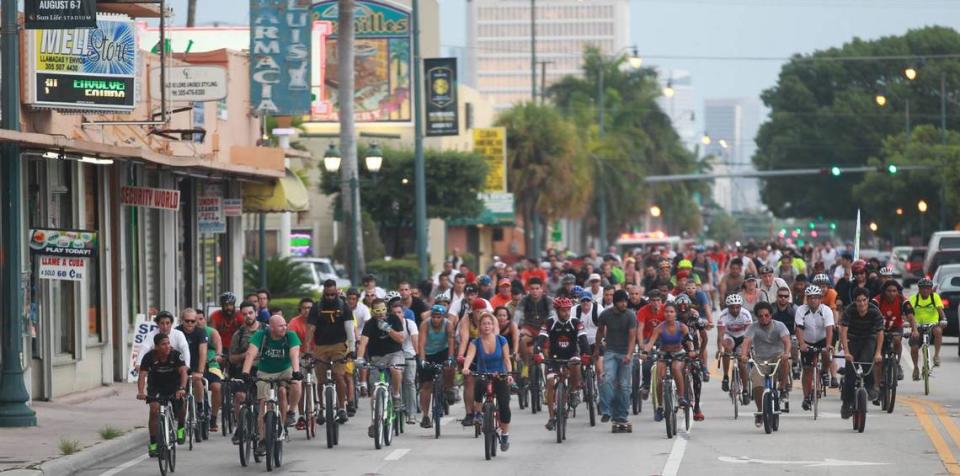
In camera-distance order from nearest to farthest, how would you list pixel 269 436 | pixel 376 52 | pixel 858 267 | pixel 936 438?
1. pixel 269 436
2. pixel 936 438
3. pixel 858 267
4. pixel 376 52

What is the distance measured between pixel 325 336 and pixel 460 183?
4086 cm

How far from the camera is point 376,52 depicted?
55844 millimetres

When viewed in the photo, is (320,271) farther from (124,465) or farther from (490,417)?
(490,417)

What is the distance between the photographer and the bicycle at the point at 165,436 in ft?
55.3

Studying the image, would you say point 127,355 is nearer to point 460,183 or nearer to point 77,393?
point 77,393

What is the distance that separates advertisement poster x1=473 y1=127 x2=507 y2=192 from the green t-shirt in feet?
154

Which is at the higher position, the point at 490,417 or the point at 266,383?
the point at 266,383

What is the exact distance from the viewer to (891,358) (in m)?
22.0

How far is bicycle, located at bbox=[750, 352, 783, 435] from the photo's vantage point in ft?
65.2

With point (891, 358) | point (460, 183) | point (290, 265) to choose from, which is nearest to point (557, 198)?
point (460, 183)

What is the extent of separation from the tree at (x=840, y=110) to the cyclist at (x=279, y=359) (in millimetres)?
83287

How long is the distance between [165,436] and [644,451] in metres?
4.93

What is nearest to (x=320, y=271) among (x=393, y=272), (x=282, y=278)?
(x=393, y=272)

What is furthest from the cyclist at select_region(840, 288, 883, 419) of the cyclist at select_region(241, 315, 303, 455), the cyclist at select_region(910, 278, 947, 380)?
the cyclist at select_region(241, 315, 303, 455)
